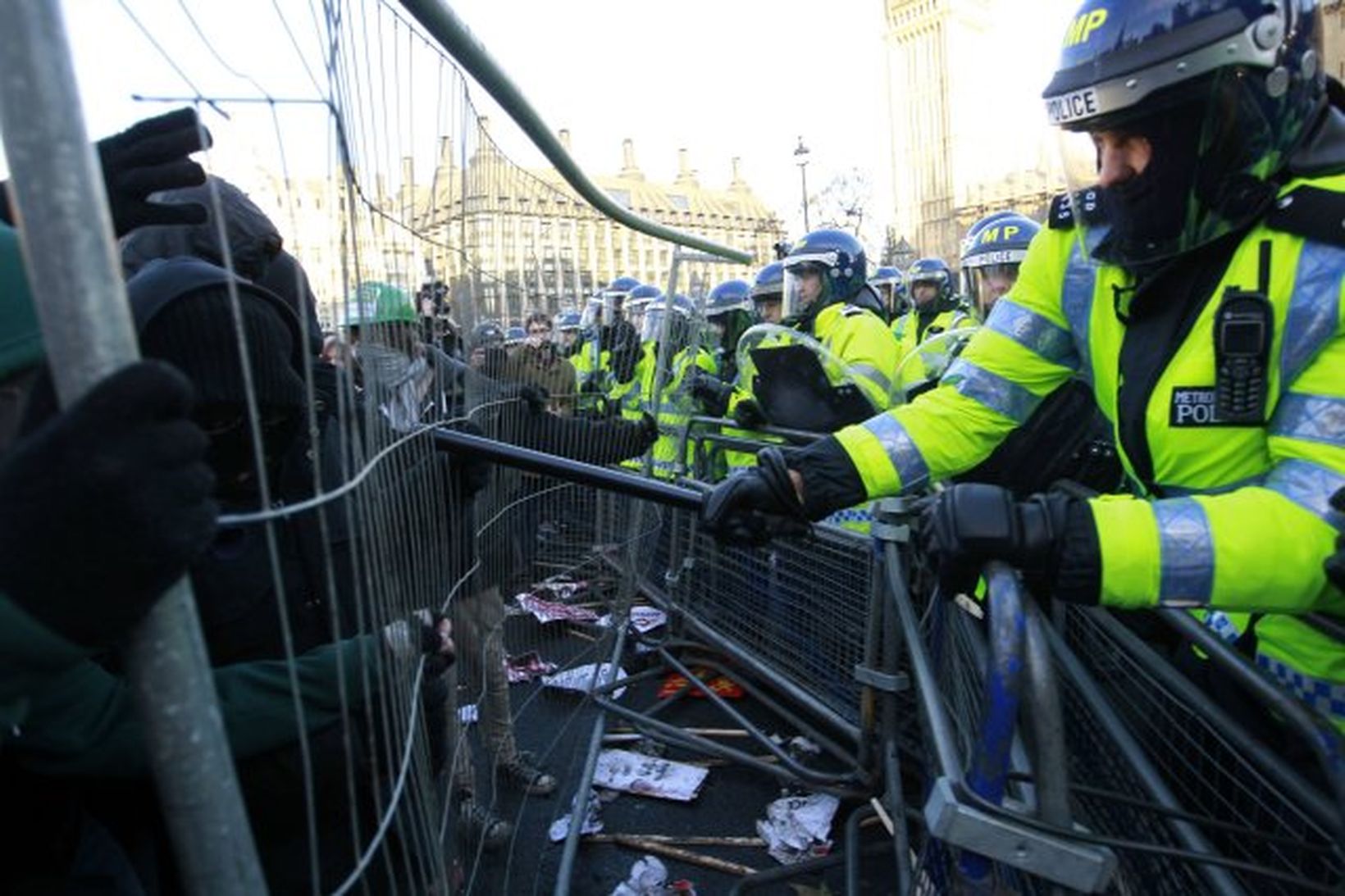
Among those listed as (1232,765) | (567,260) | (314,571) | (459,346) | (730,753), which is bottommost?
(730,753)

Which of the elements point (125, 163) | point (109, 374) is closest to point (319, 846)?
point (109, 374)

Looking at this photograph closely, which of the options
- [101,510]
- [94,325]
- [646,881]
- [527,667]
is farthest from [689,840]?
[94,325]

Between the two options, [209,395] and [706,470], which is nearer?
[209,395]

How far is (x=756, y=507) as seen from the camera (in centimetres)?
225

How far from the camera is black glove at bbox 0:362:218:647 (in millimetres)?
669

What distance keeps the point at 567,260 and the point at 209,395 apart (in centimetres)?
194

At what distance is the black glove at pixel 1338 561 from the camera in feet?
Result: 4.45

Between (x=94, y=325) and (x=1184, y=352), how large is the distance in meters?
1.84

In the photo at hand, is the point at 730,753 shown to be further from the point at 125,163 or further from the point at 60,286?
the point at 60,286

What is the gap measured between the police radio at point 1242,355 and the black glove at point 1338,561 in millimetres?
309

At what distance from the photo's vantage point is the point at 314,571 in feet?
5.08

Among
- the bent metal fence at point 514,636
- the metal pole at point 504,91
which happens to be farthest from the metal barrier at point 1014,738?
the metal pole at point 504,91

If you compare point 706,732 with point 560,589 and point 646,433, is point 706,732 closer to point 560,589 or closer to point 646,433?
point 560,589

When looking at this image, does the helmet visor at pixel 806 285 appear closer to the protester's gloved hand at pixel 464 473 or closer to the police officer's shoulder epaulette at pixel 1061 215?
the police officer's shoulder epaulette at pixel 1061 215
